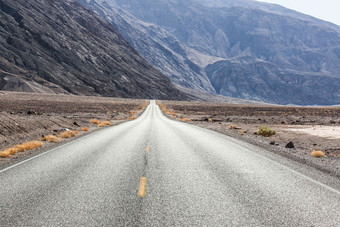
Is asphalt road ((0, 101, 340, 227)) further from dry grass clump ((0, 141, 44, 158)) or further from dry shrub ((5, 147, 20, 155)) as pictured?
dry shrub ((5, 147, 20, 155))

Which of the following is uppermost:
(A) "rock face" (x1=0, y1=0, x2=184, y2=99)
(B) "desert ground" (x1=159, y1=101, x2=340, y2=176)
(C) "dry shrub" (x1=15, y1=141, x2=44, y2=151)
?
(A) "rock face" (x1=0, y1=0, x2=184, y2=99)

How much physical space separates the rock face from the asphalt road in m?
84.6

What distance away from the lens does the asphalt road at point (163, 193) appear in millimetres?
4891

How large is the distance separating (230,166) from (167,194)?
11.0ft

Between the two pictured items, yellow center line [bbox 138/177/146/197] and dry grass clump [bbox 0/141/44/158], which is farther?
dry grass clump [bbox 0/141/44/158]

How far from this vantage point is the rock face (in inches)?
3642

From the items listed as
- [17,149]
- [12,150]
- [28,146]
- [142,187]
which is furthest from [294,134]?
[12,150]

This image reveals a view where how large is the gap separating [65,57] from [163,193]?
384 ft

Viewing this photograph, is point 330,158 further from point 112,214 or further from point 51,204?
point 51,204

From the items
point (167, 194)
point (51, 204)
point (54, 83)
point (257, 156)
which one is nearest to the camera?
point (51, 204)

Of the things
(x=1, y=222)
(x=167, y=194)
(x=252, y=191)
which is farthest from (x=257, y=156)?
(x=1, y=222)

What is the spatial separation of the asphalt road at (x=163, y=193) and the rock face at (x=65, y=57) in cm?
8462

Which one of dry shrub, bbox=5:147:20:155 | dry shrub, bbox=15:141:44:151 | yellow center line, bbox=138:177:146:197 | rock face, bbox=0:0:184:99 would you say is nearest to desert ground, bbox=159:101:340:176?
yellow center line, bbox=138:177:146:197

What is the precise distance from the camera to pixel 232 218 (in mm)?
4910
